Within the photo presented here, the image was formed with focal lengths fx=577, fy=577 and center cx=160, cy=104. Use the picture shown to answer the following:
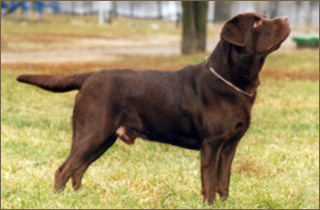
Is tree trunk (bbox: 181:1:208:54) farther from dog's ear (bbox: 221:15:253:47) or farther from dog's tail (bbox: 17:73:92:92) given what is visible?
dog's ear (bbox: 221:15:253:47)

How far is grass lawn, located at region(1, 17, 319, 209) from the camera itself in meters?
5.66

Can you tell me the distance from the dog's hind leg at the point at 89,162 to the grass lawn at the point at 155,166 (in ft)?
0.35

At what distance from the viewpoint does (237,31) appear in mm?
4934

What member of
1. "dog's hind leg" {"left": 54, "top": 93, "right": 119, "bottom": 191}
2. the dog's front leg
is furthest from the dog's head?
"dog's hind leg" {"left": 54, "top": 93, "right": 119, "bottom": 191}

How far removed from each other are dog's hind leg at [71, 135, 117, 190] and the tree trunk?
16.2 meters

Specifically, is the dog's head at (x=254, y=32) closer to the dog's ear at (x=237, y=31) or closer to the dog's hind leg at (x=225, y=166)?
the dog's ear at (x=237, y=31)

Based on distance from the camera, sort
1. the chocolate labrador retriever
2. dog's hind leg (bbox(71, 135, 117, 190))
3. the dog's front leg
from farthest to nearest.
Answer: dog's hind leg (bbox(71, 135, 117, 190)), the dog's front leg, the chocolate labrador retriever

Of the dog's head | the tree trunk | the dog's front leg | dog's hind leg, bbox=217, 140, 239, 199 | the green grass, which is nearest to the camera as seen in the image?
the dog's head

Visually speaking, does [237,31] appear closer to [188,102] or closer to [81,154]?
[188,102]

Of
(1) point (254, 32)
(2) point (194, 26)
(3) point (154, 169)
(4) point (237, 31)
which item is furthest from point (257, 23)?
(2) point (194, 26)

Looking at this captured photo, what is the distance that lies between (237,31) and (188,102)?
0.81 metres

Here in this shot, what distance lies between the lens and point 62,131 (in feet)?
29.3

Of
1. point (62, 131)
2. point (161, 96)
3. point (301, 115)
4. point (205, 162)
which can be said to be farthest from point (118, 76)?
point (301, 115)

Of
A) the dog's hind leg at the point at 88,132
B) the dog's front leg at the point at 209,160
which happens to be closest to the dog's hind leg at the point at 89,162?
the dog's hind leg at the point at 88,132
